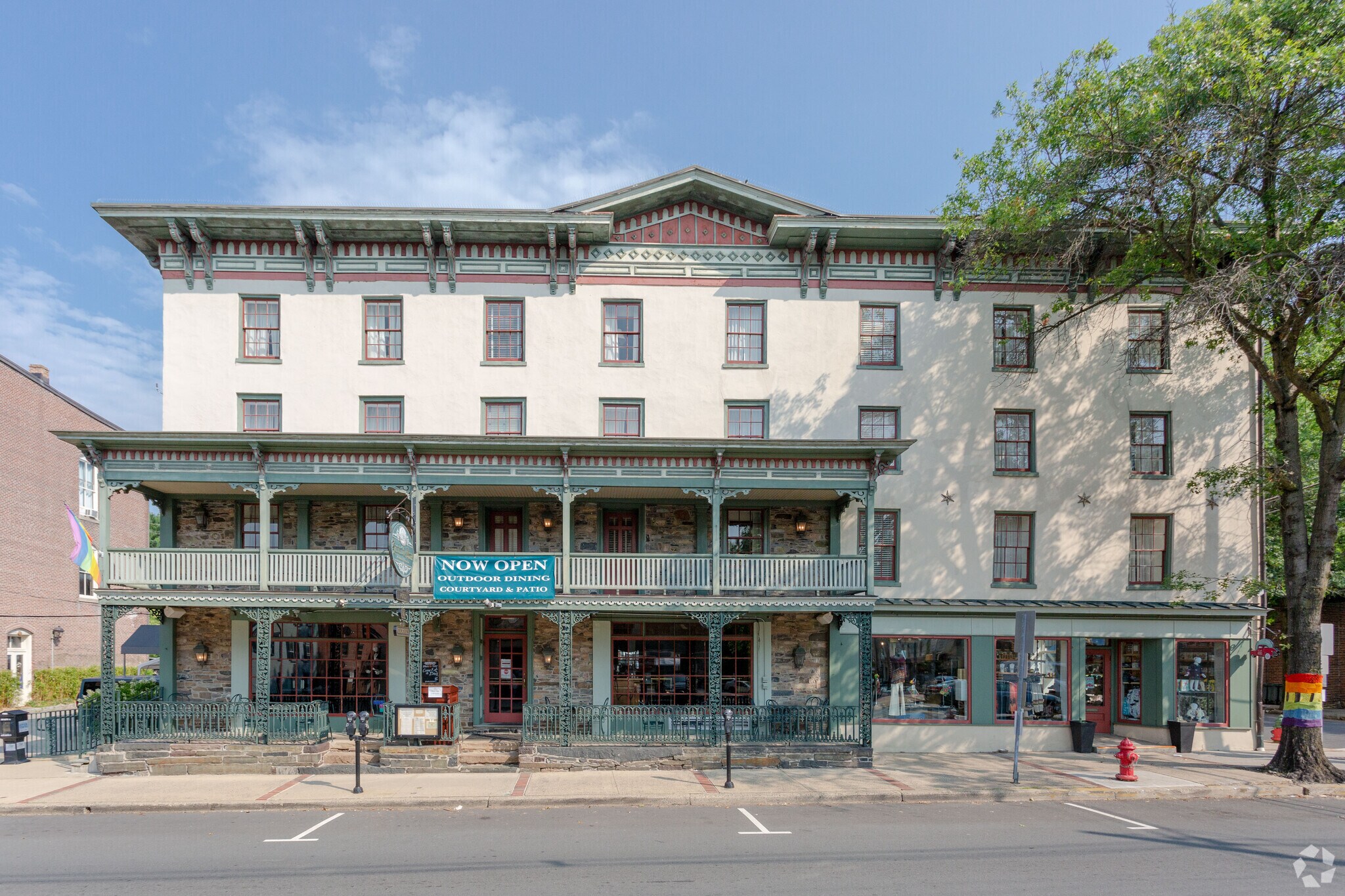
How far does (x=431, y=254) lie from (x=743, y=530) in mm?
10262

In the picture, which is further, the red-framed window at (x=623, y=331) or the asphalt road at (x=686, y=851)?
the red-framed window at (x=623, y=331)

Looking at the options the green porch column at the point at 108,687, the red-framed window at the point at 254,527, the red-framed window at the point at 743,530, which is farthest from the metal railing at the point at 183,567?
the red-framed window at the point at 743,530

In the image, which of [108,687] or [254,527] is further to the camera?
[254,527]

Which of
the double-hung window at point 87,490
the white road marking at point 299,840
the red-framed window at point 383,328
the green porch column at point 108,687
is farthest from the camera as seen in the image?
the double-hung window at point 87,490

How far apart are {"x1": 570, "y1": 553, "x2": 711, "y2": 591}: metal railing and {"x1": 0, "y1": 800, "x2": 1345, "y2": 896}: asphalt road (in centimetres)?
506

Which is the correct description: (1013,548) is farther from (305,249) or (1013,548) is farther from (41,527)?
(41,527)

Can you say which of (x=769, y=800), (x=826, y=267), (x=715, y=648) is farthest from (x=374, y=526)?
(x=826, y=267)

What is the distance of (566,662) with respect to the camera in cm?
1681

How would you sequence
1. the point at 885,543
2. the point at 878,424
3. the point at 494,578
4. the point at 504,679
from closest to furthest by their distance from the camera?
the point at 494,578, the point at 504,679, the point at 885,543, the point at 878,424

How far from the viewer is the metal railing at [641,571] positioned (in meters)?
17.3

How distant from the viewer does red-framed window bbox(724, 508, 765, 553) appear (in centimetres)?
1970

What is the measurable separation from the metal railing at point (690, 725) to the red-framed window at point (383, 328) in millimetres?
9309

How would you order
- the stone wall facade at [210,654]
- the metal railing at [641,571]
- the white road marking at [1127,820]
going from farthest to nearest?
the stone wall facade at [210,654]
the metal railing at [641,571]
the white road marking at [1127,820]

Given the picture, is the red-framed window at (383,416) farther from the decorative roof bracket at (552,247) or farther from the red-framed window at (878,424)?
the red-framed window at (878,424)
